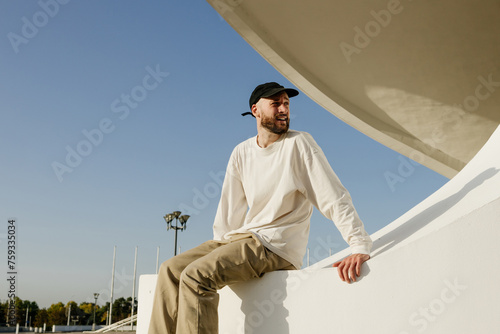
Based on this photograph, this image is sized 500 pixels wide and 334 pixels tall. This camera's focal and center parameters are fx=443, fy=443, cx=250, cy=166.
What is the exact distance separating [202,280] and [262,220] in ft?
1.59

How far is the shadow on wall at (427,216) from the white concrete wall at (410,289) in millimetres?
12

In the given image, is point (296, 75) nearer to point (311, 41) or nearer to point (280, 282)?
point (311, 41)

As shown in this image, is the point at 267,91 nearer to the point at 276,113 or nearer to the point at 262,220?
the point at 276,113

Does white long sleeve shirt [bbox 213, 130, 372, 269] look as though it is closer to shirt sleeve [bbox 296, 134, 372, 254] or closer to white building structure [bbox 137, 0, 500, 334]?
shirt sleeve [bbox 296, 134, 372, 254]

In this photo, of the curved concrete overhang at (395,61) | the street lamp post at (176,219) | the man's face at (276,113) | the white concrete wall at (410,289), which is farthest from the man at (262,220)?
the street lamp post at (176,219)

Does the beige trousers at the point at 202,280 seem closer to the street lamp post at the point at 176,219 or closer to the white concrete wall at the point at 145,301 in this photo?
the white concrete wall at the point at 145,301

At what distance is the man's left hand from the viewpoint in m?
2.00

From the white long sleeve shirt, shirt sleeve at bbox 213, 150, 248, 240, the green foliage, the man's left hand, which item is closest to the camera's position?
the man's left hand

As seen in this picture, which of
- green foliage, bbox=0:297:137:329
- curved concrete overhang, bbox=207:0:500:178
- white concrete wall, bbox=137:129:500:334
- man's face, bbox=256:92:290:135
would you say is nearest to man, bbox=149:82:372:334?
man's face, bbox=256:92:290:135

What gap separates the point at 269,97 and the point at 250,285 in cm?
108

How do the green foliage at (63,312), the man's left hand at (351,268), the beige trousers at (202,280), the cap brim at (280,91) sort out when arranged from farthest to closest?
the green foliage at (63,312) < the cap brim at (280,91) < the beige trousers at (202,280) < the man's left hand at (351,268)

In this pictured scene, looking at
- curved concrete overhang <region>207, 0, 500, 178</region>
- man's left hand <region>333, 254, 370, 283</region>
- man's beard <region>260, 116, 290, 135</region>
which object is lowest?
man's left hand <region>333, 254, 370, 283</region>


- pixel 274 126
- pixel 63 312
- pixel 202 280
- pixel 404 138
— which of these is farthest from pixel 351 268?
pixel 63 312

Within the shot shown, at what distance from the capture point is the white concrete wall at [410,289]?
180 centimetres
